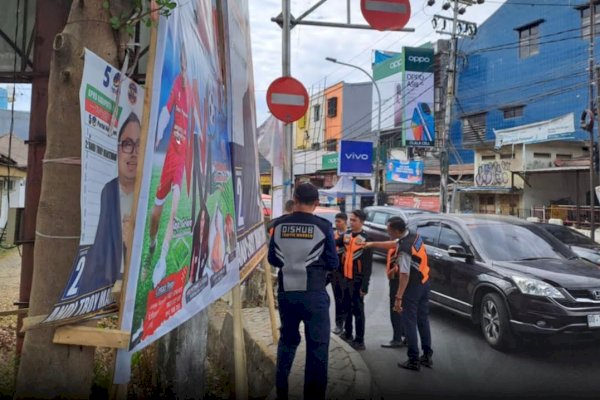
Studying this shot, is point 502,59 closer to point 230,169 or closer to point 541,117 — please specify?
point 541,117

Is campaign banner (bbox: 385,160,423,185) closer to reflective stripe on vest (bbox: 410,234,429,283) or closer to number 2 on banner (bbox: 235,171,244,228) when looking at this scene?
reflective stripe on vest (bbox: 410,234,429,283)

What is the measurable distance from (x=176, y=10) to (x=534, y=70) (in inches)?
1087

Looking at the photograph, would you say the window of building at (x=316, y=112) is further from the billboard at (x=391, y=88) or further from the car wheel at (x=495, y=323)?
the car wheel at (x=495, y=323)

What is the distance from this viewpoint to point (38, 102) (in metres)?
2.85

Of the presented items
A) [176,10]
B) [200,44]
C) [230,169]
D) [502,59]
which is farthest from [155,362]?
[502,59]

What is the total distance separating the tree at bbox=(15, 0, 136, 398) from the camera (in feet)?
6.85

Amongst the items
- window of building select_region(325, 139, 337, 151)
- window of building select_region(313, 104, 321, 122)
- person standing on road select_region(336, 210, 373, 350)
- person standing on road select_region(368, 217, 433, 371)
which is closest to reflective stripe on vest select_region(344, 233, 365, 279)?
person standing on road select_region(336, 210, 373, 350)

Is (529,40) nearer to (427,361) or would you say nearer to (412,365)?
(427,361)

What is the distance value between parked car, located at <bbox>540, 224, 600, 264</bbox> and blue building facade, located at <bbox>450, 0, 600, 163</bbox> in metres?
14.8

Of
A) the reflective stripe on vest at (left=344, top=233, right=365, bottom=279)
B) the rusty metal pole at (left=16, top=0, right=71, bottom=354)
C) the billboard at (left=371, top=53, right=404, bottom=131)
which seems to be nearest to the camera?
the rusty metal pole at (left=16, top=0, right=71, bottom=354)

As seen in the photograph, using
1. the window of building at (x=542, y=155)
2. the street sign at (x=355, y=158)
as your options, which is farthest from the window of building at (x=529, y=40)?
the street sign at (x=355, y=158)

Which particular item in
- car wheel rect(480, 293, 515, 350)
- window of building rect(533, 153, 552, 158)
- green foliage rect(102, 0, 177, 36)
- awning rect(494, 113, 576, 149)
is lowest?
car wheel rect(480, 293, 515, 350)

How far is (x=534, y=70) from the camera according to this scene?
84.3 ft

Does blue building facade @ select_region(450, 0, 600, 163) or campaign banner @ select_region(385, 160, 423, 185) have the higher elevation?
blue building facade @ select_region(450, 0, 600, 163)
